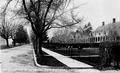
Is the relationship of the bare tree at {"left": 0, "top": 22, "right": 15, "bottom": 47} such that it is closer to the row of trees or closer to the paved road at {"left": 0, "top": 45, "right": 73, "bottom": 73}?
the row of trees

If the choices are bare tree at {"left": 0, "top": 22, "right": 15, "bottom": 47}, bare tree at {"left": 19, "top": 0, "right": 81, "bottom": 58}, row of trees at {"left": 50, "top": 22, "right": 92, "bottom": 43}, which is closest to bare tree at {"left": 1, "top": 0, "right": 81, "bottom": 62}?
bare tree at {"left": 19, "top": 0, "right": 81, "bottom": 58}

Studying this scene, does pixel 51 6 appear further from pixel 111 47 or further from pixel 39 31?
pixel 111 47

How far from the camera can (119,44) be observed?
33.4 feet

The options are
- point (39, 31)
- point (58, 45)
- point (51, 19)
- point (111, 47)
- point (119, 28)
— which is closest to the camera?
point (111, 47)

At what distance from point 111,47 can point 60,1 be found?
9837 mm

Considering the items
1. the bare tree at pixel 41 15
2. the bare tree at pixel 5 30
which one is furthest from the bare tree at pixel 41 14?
the bare tree at pixel 5 30

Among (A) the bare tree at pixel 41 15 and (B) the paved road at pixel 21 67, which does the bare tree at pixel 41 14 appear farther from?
(B) the paved road at pixel 21 67

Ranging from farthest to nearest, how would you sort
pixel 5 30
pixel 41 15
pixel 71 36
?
1. pixel 71 36
2. pixel 5 30
3. pixel 41 15

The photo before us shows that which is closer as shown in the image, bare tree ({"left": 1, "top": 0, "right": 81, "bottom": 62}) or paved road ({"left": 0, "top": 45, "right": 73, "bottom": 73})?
paved road ({"left": 0, "top": 45, "right": 73, "bottom": 73})

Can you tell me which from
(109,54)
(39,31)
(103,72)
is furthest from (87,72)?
(39,31)

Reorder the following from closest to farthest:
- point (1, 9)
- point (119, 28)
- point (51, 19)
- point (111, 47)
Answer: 1. point (111, 47)
2. point (1, 9)
3. point (51, 19)
4. point (119, 28)

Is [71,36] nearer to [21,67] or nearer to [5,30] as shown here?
[5,30]

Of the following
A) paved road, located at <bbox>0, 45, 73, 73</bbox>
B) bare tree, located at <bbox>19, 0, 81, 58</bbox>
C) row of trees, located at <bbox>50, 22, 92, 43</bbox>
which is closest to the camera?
paved road, located at <bbox>0, 45, 73, 73</bbox>

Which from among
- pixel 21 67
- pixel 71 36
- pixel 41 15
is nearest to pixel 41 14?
pixel 41 15
